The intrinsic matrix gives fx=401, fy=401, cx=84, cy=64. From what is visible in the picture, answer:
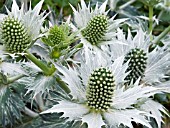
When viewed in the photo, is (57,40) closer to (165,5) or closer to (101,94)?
(101,94)

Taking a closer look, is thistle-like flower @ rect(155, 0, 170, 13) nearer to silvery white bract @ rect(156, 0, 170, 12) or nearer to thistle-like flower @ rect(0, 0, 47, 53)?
silvery white bract @ rect(156, 0, 170, 12)

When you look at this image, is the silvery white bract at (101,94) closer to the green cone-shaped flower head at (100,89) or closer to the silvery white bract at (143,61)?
the green cone-shaped flower head at (100,89)

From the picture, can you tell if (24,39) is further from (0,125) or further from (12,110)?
(0,125)

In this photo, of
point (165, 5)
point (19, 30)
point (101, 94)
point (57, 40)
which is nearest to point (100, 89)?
point (101, 94)

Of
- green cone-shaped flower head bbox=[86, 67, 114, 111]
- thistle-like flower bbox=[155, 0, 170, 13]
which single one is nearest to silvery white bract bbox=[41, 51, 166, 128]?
green cone-shaped flower head bbox=[86, 67, 114, 111]

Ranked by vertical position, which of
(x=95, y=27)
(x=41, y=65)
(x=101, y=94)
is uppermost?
(x=95, y=27)
